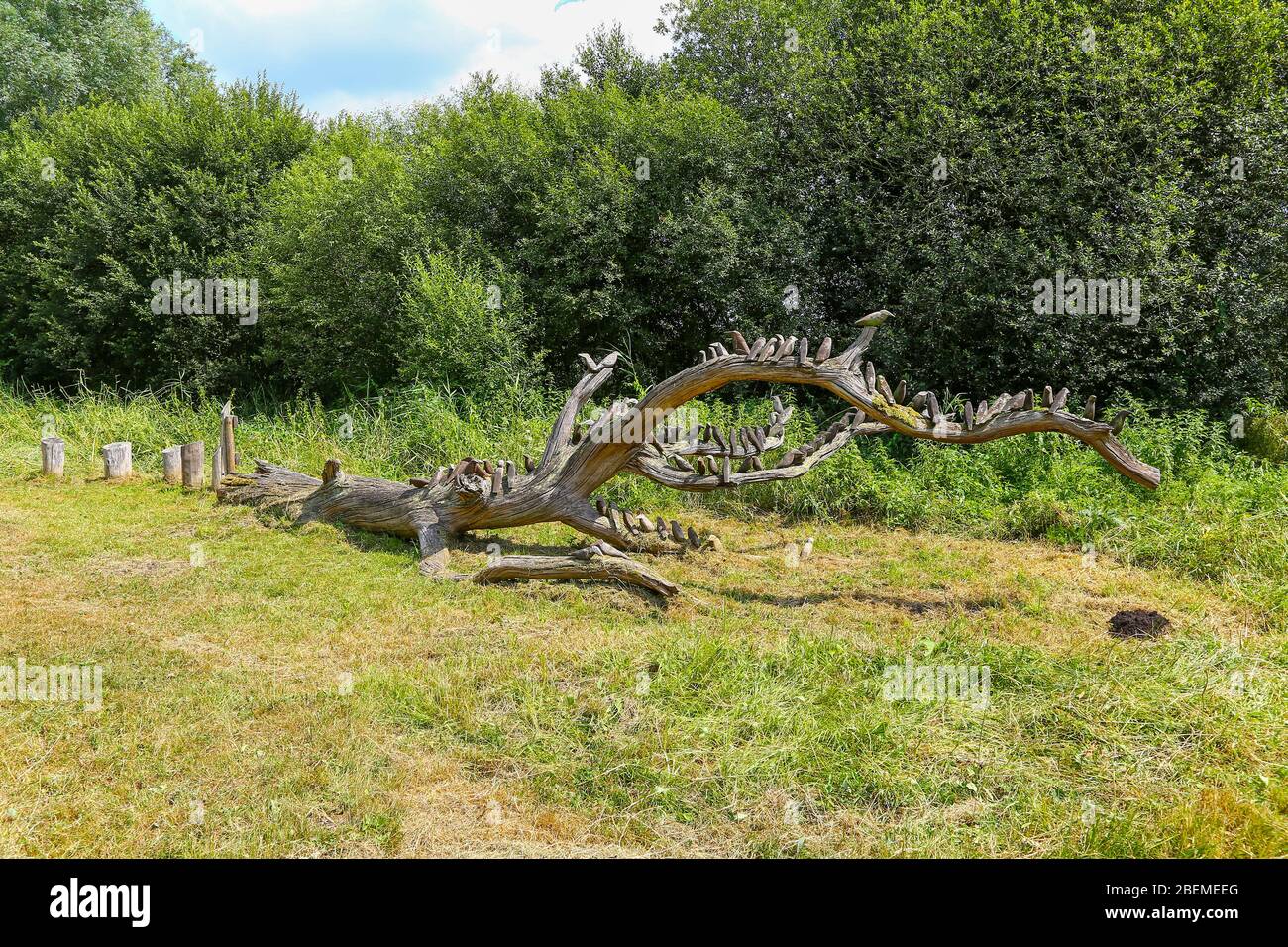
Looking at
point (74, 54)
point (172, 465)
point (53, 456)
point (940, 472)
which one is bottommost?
point (940, 472)

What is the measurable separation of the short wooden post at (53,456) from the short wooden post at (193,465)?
1.82m

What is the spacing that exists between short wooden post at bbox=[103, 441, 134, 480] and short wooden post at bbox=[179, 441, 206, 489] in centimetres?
108

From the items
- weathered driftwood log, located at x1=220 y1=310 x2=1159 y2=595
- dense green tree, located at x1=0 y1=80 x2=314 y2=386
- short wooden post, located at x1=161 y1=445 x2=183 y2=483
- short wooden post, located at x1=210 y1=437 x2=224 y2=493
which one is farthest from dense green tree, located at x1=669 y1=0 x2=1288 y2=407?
dense green tree, located at x1=0 y1=80 x2=314 y2=386

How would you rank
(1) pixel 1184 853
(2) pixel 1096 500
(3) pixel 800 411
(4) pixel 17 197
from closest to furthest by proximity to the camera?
(1) pixel 1184 853, (2) pixel 1096 500, (3) pixel 800 411, (4) pixel 17 197

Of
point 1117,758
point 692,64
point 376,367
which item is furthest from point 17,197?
point 1117,758

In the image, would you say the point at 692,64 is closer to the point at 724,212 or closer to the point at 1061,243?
the point at 724,212

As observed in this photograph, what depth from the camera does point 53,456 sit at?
10789 mm

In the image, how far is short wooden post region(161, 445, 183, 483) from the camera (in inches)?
409

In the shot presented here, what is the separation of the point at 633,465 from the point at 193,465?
17.5 feet

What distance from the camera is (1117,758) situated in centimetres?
422

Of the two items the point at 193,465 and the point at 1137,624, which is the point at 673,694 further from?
→ the point at 193,465

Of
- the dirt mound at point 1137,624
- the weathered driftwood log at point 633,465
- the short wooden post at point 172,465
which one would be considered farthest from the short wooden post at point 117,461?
the dirt mound at point 1137,624

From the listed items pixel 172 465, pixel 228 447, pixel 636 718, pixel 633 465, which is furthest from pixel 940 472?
pixel 172 465
